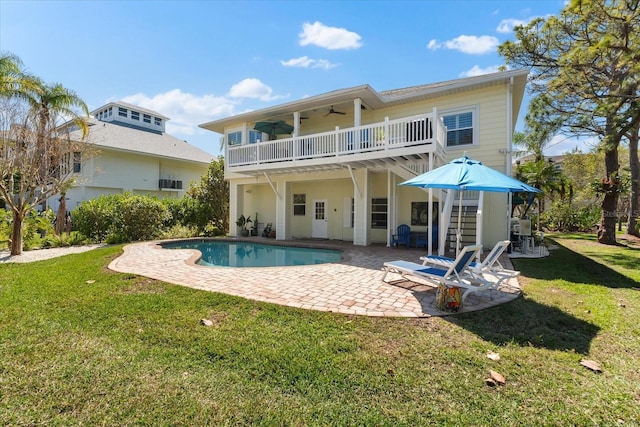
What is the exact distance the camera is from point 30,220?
12.3 metres

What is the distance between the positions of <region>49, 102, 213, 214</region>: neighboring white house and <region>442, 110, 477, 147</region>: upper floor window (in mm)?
18098

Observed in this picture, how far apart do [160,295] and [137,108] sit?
96.9ft

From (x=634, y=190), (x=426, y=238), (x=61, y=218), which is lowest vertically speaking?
(x=426, y=238)

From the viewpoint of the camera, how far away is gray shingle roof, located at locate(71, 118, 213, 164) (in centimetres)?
2115

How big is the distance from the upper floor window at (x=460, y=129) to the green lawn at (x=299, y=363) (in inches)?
315

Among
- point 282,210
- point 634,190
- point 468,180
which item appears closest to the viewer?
point 468,180

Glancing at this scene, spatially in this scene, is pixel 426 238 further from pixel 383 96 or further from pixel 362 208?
pixel 383 96

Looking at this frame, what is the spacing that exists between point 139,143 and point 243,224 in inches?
502

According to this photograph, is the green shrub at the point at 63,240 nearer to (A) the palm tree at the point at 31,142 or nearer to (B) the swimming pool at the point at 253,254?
(A) the palm tree at the point at 31,142

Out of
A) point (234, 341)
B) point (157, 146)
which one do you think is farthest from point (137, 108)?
point (234, 341)

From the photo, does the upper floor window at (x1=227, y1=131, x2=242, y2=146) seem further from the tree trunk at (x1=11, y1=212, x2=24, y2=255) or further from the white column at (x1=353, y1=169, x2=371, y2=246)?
the tree trunk at (x1=11, y1=212, x2=24, y2=255)

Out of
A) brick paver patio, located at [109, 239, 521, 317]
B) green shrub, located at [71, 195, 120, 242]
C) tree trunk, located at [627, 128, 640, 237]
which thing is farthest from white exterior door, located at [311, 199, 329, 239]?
tree trunk, located at [627, 128, 640, 237]

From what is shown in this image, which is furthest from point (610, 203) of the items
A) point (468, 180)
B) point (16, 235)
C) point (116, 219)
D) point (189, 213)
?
point (16, 235)

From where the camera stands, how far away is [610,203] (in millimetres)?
13445
